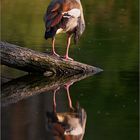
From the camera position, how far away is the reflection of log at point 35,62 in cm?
1081

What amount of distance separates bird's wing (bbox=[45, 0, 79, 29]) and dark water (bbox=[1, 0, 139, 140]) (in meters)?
1.00

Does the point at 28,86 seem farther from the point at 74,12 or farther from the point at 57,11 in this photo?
the point at 74,12

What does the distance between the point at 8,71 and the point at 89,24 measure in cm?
700

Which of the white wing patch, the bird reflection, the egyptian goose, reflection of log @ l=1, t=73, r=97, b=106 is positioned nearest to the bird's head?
the bird reflection

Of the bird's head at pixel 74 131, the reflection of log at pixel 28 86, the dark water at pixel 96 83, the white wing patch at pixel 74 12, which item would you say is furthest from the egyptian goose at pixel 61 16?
the bird's head at pixel 74 131

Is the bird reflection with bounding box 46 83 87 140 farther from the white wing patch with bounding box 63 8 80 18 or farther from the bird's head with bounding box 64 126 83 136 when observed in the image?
the white wing patch with bounding box 63 8 80 18

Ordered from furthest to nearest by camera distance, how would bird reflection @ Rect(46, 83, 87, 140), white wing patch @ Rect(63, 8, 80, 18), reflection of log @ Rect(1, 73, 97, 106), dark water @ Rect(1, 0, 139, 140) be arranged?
white wing patch @ Rect(63, 8, 80, 18) → reflection of log @ Rect(1, 73, 97, 106) → dark water @ Rect(1, 0, 139, 140) → bird reflection @ Rect(46, 83, 87, 140)

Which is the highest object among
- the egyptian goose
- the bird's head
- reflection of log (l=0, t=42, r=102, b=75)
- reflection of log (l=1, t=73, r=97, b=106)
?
the egyptian goose

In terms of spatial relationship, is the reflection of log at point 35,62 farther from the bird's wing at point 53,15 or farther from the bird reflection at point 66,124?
the bird reflection at point 66,124

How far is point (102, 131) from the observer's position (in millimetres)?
7879

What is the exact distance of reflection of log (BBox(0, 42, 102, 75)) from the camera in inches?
426

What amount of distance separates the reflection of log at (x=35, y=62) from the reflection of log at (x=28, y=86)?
138 mm

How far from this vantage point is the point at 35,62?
35.7ft

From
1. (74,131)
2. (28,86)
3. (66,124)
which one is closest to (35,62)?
(28,86)
